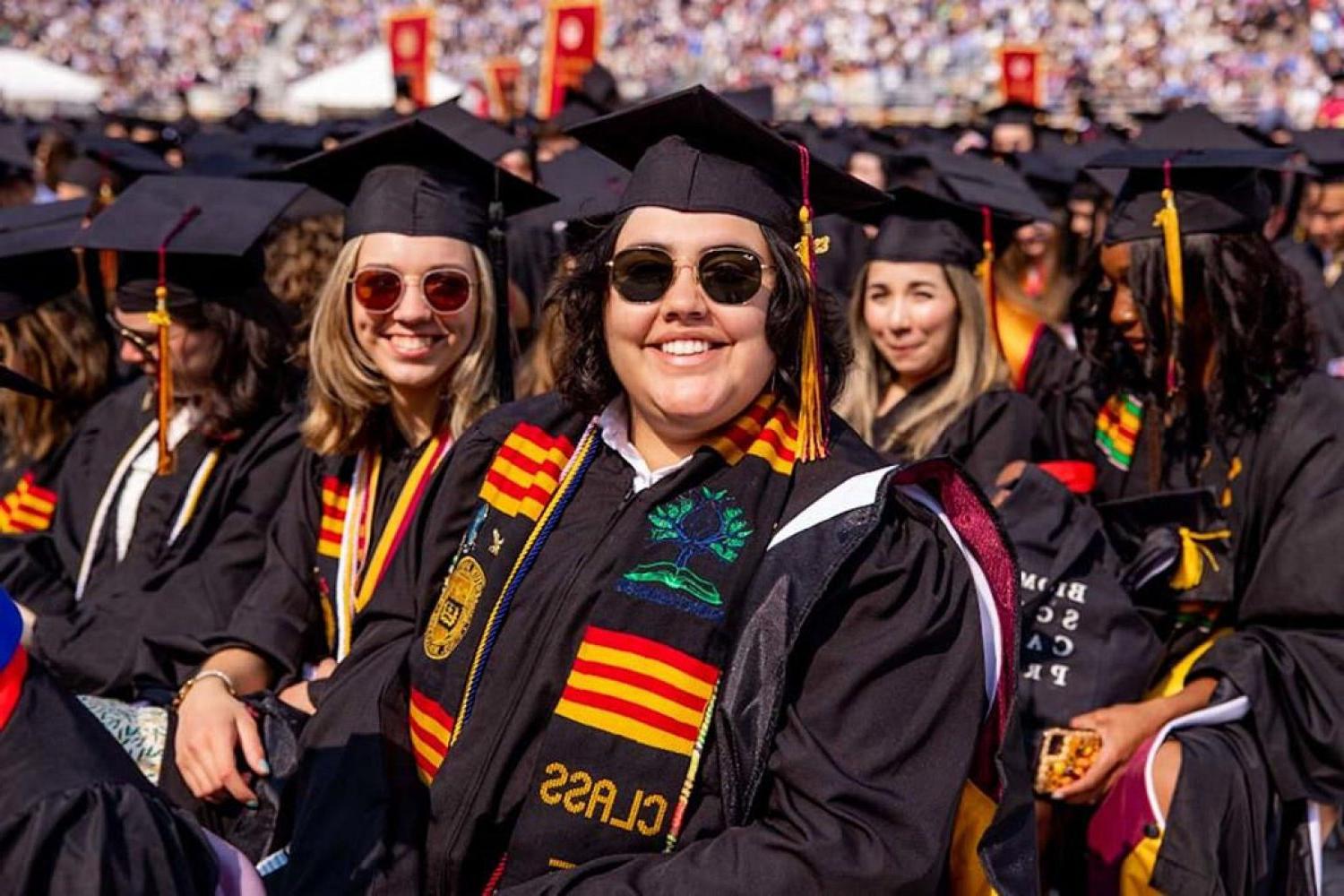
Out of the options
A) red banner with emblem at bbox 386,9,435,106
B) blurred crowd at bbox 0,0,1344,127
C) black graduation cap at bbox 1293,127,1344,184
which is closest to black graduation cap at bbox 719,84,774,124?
black graduation cap at bbox 1293,127,1344,184

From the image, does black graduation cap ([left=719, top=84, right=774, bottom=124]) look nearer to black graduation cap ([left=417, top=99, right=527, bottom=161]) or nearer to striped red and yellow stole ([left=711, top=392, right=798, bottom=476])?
black graduation cap ([left=417, top=99, right=527, bottom=161])

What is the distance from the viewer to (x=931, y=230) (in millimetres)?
5133

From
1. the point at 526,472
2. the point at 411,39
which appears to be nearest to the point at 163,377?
the point at 526,472

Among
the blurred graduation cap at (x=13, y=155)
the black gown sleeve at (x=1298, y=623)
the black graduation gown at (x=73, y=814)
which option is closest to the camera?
the black graduation gown at (x=73, y=814)

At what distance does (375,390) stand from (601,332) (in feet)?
3.68

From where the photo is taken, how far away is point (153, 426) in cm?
452

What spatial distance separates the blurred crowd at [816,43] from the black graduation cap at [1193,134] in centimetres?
1859

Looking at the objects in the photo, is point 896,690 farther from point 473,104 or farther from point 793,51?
point 793,51

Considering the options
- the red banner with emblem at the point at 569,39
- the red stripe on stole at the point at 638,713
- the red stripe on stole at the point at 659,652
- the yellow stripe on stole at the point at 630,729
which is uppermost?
the red stripe on stole at the point at 659,652

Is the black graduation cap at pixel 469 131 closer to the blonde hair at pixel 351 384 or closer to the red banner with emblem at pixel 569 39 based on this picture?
the blonde hair at pixel 351 384

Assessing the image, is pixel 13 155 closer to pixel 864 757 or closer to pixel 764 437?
pixel 764 437

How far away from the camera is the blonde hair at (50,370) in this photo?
16.7 feet

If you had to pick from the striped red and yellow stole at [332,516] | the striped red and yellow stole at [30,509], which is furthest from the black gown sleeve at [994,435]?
the striped red and yellow stole at [30,509]

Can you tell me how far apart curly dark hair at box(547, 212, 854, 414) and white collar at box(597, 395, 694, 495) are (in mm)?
25
